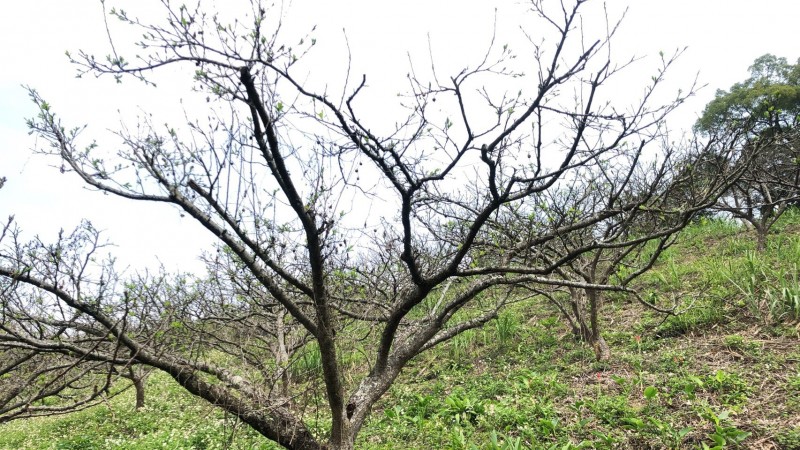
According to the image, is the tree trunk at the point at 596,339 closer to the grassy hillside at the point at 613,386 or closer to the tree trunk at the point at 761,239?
the grassy hillside at the point at 613,386

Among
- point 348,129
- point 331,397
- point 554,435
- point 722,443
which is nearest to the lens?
point 348,129

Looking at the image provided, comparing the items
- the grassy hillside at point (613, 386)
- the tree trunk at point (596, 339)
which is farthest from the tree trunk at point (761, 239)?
the tree trunk at point (596, 339)

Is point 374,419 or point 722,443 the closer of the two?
point 722,443

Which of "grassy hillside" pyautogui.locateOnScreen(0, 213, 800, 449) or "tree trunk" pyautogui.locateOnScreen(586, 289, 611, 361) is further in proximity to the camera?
"tree trunk" pyautogui.locateOnScreen(586, 289, 611, 361)

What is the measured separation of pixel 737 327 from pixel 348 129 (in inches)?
238

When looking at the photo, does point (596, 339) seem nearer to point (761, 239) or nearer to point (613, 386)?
point (613, 386)

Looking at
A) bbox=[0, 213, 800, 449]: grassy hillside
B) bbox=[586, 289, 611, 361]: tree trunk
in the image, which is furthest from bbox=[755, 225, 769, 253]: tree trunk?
bbox=[586, 289, 611, 361]: tree trunk

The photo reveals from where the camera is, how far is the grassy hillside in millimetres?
4070

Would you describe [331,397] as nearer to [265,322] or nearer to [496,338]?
[265,322]

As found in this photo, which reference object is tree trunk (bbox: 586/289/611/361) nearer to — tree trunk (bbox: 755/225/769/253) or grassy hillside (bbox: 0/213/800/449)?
grassy hillside (bbox: 0/213/800/449)

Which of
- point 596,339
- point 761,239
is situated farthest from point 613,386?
point 761,239

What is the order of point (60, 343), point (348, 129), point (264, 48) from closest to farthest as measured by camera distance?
point (264, 48), point (348, 129), point (60, 343)

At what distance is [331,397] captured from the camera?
10.5 feet

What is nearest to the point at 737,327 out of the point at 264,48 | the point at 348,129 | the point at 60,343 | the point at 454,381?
the point at 454,381
